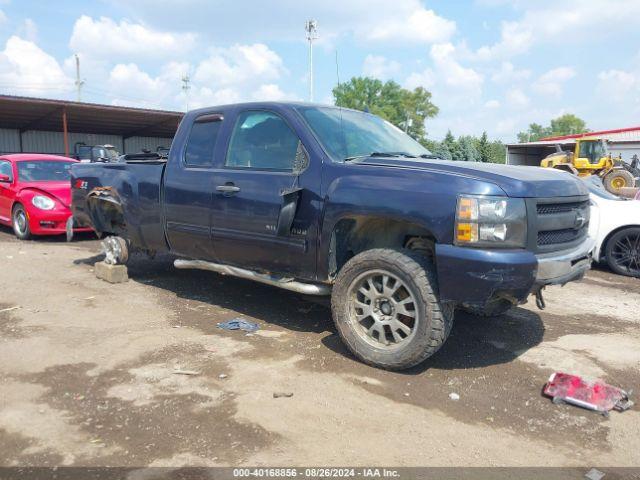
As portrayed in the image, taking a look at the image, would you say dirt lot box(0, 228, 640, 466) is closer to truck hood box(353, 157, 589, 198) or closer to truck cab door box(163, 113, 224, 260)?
truck cab door box(163, 113, 224, 260)

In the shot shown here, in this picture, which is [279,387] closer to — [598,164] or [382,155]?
[382,155]

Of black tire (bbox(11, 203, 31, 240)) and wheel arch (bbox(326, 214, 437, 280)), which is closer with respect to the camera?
wheel arch (bbox(326, 214, 437, 280))

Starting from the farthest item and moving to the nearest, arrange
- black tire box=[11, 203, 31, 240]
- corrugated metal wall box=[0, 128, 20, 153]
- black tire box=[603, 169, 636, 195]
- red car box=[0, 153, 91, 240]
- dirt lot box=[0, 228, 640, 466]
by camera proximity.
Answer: corrugated metal wall box=[0, 128, 20, 153] < black tire box=[603, 169, 636, 195] < black tire box=[11, 203, 31, 240] < red car box=[0, 153, 91, 240] < dirt lot box=[0, 228, 640, 466]

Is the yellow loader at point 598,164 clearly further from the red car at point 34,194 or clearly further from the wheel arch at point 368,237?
the wheel arch at point 368,237

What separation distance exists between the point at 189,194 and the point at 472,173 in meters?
2.73

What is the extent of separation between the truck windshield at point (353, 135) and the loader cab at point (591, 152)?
21.4m

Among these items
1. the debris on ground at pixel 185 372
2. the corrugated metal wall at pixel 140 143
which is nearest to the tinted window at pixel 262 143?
the debris on ground at pixel 185 372

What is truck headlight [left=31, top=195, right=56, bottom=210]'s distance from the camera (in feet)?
30.9

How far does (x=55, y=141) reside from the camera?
3341cm

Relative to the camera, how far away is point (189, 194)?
516cm

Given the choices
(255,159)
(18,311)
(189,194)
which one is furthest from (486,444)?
(18,311)

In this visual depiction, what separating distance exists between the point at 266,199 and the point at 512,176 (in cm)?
195

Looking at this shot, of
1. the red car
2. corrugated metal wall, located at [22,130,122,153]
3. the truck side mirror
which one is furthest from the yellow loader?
corrugated metal wall, located at [22,130,122,153]

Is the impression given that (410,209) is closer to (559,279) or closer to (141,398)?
(559,279)
